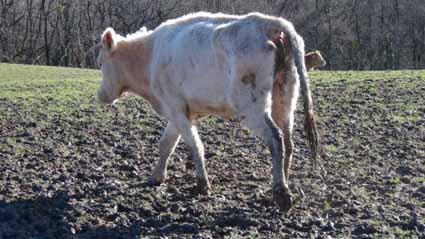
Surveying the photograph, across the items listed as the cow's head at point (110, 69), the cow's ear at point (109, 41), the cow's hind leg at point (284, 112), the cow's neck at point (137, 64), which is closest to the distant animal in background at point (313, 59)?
the cow's hind leg at point (284, 112)

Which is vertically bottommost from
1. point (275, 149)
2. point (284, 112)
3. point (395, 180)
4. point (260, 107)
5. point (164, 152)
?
point (395, 180)

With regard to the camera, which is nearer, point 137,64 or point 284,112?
point 284,112

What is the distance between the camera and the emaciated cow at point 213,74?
784cm

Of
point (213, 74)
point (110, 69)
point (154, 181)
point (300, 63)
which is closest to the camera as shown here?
point (300, 63)

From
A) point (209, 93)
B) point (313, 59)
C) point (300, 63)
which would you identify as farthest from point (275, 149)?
point (313, 59)

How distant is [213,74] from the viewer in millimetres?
8320

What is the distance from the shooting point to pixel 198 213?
7.69 m

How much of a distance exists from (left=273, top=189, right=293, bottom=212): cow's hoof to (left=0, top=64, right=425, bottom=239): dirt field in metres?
0.12

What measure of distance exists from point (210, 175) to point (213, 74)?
170 centimetres

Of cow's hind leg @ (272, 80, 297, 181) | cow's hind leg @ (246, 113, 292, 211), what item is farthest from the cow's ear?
cow's hind leg @ (246, 113, 292, 211)

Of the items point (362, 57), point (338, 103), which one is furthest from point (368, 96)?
point (362, 57)

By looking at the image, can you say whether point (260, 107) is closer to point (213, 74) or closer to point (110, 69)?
point (213, 74)

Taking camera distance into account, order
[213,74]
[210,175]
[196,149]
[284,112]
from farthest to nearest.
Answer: [210,175] < [196,149] < [284,112] < [213,74]

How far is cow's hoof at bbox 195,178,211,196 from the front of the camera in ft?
28.3
